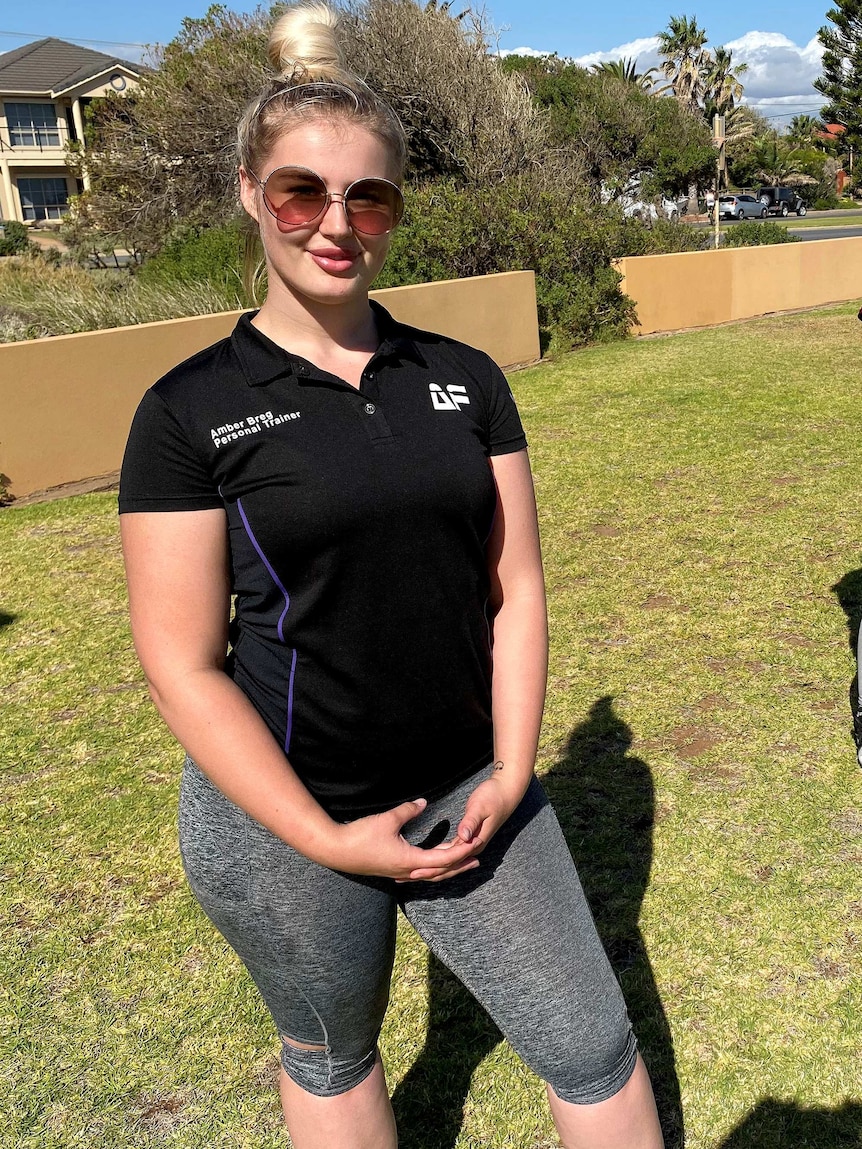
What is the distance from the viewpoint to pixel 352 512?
55.3 inches

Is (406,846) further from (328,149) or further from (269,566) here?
(328,149)

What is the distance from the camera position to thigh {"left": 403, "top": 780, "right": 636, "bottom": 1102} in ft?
4.91

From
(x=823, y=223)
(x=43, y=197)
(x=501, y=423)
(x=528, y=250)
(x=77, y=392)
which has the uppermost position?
(x=43, y=197)

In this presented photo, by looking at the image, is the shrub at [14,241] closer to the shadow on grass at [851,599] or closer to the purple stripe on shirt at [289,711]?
the shadow on grass at [851,599]

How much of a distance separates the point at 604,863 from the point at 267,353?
2.25 m

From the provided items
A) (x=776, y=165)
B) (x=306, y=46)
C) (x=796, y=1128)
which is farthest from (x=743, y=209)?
(x=306, y=46)

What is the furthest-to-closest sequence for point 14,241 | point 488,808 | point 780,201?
point 780,201
point 14,241
point 488,808

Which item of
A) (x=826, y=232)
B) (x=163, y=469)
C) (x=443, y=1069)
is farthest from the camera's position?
(x=826, y=232)

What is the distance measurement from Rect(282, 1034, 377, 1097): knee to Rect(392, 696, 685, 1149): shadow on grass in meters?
0.86

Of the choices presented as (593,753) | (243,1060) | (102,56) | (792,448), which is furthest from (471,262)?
(102,56)

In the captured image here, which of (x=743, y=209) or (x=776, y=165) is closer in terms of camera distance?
(x=743, y=209)

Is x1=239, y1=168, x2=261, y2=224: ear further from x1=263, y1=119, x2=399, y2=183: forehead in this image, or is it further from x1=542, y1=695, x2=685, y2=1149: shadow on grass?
x1=542, y1=695, x2=685, y2=1149: shadow on grass

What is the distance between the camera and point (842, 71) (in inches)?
1656

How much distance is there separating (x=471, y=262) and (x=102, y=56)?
203 feet
